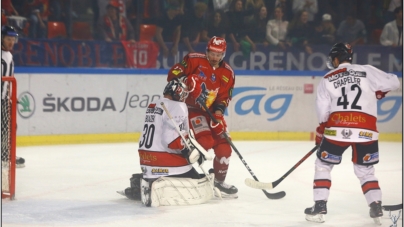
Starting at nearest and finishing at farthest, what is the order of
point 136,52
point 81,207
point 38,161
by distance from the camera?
point 81,207, point 38,161, point 136,52

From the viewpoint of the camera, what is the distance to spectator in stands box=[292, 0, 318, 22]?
10.1 meters

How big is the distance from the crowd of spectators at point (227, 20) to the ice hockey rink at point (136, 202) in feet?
5.34

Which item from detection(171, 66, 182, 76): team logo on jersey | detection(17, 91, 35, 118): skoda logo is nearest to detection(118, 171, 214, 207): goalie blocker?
detection(171, 66, 182, 76): team logo on jersey

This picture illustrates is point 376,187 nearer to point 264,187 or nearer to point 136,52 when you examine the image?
point 264,187

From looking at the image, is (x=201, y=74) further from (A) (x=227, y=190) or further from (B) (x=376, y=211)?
(B) (x=376, y=211)

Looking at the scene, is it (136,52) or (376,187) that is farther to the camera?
(136,52)

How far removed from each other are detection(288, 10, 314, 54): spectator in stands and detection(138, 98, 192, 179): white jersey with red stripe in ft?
16.3

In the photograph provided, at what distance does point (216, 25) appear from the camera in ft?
31.6

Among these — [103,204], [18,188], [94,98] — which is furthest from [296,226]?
[94,98]

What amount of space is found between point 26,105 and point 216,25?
2.74 m

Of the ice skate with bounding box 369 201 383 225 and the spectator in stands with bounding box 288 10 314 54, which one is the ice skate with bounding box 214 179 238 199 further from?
the spectator in stands with bounding box 288 10 314 54

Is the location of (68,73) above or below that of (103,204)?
above

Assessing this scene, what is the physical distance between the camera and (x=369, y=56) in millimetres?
9922

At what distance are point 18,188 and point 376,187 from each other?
271 cm
